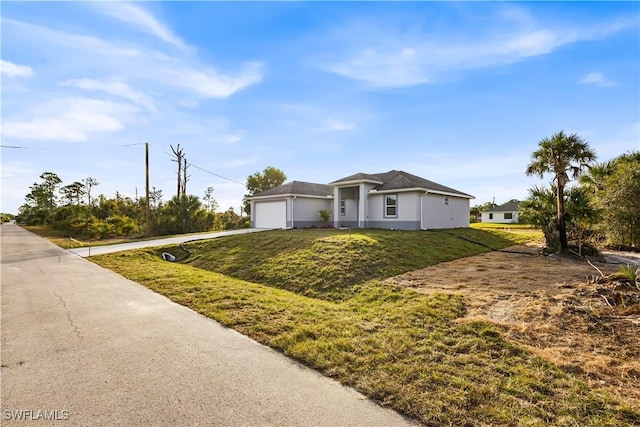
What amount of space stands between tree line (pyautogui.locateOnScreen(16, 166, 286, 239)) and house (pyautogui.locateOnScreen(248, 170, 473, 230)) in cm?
641

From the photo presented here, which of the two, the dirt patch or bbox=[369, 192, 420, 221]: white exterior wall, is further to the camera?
bbox=[369, 192, 420, 221]: white exterior wall

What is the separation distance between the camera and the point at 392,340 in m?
4.34

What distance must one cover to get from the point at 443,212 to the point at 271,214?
12.3 meters

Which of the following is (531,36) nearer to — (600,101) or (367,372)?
(600,101)

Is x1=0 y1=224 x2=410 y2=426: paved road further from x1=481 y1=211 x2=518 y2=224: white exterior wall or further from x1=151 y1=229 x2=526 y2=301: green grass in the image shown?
x1=481 y1=211 x2=518 y2=224: white exterior wall

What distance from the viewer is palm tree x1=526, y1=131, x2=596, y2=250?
12.0 m

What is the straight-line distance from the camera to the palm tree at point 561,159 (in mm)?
12047

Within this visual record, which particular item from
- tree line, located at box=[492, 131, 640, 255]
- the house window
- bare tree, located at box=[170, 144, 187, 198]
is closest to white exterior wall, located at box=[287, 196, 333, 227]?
the house window

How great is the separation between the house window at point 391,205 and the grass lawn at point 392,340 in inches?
344

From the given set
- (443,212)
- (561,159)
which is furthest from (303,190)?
(561,159)

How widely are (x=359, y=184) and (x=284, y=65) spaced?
30.1ft

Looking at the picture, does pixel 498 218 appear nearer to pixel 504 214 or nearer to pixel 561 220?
pixel 504 214

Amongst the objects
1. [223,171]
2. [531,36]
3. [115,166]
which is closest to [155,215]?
[115,166]

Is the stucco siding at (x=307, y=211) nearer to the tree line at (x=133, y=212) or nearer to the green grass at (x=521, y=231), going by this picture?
the tree line at (x=133, y=212)
